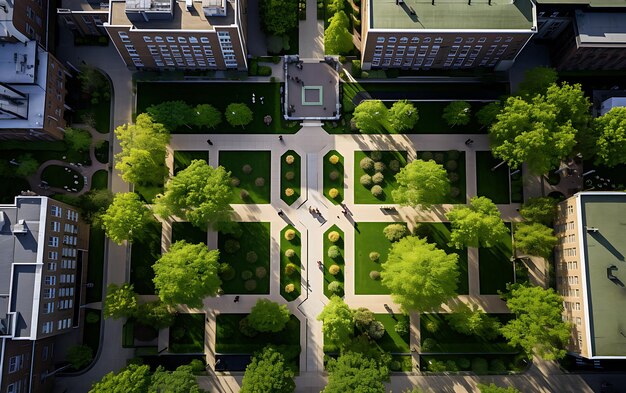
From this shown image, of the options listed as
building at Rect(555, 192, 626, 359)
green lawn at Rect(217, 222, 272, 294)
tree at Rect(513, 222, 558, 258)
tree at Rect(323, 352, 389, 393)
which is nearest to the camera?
tree at Rect(323, 352, 389, 393)

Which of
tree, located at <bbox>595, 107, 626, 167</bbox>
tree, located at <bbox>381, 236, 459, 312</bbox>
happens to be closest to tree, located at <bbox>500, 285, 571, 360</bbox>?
tree, located at <bbox>381, 236, 459, 312</bbox>

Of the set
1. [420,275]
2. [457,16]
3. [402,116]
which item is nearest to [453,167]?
[402,116]

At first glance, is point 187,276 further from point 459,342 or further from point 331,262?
point 459,342

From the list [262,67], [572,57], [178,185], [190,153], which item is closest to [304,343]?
[178,185]

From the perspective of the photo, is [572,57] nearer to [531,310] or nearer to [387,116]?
[387,116]

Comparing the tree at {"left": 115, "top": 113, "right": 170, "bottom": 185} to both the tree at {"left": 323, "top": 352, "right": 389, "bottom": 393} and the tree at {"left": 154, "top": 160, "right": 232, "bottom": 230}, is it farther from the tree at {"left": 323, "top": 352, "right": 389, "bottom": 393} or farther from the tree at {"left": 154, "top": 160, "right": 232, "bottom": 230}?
the tree at {"left": 323, "top": 352, "right": 389, "bottom": 393}

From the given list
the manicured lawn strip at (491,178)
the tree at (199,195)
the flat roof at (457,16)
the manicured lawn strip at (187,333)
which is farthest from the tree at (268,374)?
the flat roof at (457,16)
